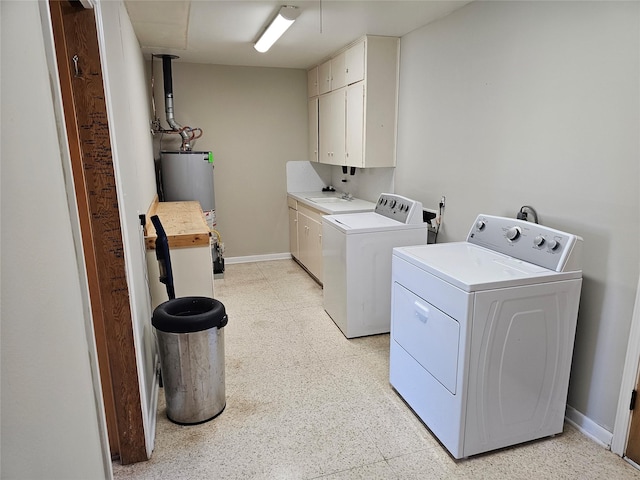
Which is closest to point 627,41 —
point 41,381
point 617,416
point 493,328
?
point 493,328

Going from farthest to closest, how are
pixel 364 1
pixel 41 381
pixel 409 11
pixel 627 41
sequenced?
pixel 409 11 < pixel 364 1 < pixel 627 41 < pixel 41 381

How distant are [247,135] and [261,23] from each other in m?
2.00

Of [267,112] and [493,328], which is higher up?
[267,112]

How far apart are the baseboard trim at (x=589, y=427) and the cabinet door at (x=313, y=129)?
3.76 metres

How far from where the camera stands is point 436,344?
6.63 ft

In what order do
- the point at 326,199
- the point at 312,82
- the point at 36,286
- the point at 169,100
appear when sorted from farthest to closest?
the point at 312,82 < the point at 326,199 < the point at 169,100 < the point at 36,286

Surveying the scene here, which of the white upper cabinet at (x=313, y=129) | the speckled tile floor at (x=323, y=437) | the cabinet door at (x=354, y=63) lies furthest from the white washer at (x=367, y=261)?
the white upper cabinet at (x=313, y=129)

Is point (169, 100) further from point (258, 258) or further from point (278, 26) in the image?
point (258, 258)

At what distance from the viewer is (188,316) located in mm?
2117

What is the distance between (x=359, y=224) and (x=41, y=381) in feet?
8.54

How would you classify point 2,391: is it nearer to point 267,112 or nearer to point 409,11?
point 409,11

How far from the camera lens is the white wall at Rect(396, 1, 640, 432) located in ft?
6.09

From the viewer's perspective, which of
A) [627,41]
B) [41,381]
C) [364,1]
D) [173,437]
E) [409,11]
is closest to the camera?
[41,381]

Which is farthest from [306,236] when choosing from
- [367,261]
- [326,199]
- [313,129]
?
[367,261]
